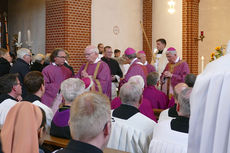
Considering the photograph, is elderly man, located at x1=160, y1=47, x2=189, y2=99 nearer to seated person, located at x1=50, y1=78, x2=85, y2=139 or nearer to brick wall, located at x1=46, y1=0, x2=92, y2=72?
brick wall, located at x1=46, y1=0, x2=92, y2=72

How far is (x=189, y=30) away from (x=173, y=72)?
5.10 m

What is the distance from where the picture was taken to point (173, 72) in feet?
29.5

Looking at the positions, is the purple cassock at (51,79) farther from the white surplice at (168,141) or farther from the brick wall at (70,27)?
the white surplice at (168,141)

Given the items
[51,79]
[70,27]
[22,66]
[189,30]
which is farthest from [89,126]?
[189,30]

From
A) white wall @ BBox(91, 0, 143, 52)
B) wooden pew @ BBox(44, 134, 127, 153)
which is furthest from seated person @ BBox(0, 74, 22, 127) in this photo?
white wall @ BBox(91, 0, 143, 52)

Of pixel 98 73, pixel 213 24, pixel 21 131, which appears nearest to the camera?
pixel 21 131

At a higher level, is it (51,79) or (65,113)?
(51,79)

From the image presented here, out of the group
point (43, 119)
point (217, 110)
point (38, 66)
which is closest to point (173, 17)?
point (38, 66)

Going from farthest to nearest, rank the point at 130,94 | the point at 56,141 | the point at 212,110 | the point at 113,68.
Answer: the point at 113,68 < the point at 130,94 < the point at 56,141 < the point at 212,110

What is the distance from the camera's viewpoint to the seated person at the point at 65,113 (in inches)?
163

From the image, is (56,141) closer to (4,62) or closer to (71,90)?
(71,90)

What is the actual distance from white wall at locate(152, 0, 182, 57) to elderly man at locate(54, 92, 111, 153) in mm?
11803

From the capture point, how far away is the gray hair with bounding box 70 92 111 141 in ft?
7.00

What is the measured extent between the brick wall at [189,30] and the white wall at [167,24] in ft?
0.53
